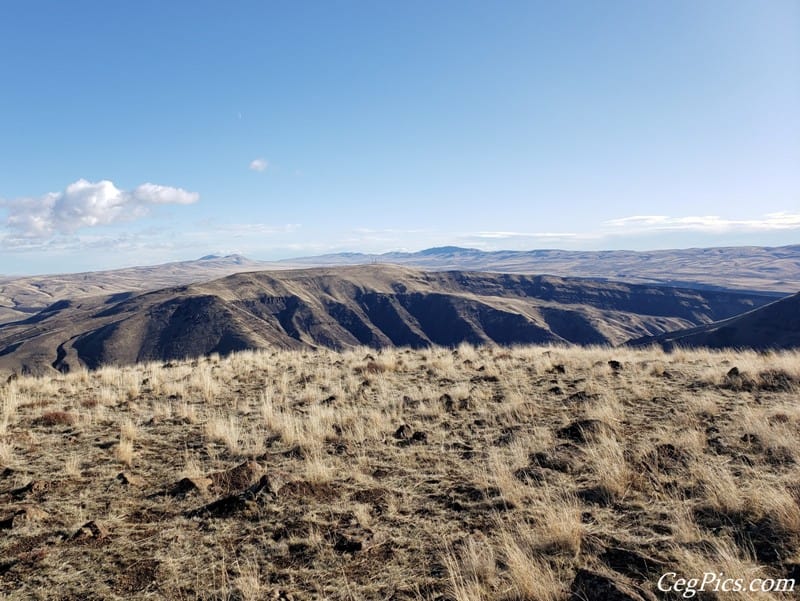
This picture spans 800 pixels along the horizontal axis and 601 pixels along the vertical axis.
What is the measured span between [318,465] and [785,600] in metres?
5.07

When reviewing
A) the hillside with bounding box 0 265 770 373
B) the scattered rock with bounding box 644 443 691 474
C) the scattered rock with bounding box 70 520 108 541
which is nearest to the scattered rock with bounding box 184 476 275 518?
the scattered rock with bounding box 70 520 108 541

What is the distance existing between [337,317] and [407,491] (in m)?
123

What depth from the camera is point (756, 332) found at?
5944 cm

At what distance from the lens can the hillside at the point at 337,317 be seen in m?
90.2

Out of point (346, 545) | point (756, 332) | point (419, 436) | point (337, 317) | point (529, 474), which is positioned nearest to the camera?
point (346, 545)

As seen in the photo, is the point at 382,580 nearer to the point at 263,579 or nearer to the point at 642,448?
the point at 263,579

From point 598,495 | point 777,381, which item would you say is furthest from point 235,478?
point 777,381

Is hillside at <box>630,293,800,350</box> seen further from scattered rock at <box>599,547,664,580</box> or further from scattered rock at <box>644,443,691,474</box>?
scattered rock at <box>599,547,664,580</box>

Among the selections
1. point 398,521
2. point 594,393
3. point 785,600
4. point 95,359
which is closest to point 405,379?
point 594,393

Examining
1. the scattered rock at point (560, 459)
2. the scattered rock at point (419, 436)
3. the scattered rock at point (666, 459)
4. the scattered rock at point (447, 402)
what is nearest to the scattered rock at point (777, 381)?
the scattered rock at point (666, 459)

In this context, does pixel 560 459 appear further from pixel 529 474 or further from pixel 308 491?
pixel 308 491

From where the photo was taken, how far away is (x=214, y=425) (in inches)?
337

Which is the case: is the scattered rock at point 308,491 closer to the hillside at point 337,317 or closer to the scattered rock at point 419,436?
the scattered rock at point 419,436

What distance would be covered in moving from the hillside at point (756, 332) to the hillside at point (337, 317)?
42948mm
